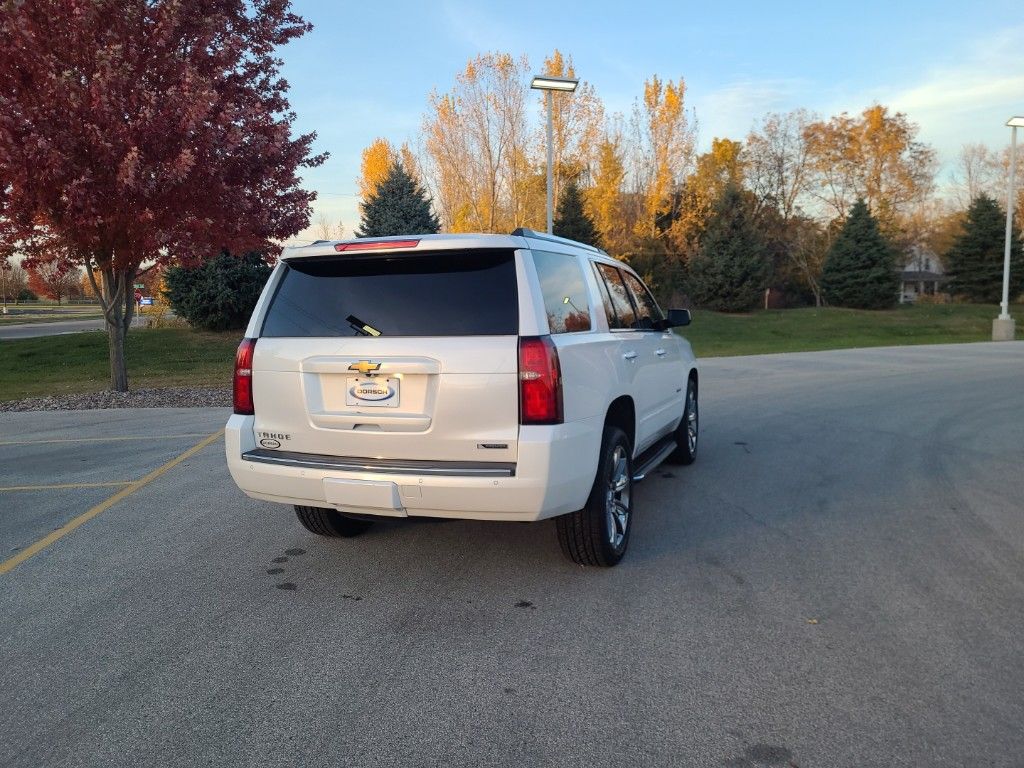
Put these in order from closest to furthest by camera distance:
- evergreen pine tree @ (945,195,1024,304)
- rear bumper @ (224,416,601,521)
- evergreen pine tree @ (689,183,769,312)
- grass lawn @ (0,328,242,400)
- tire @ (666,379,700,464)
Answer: rear bumper @ (224,416,601,521) → tire @ (666,379,700,464) → grass lawn @ (0,328,242,400) → evergreen pine tree @ (689,183,769,312) → evergreen pine tree @ (945,195,1024,304)

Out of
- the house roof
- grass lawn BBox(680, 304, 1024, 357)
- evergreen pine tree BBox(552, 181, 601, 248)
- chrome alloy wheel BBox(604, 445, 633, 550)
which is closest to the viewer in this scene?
chrome alloy wheel BBox(604, 445, 633, 550)

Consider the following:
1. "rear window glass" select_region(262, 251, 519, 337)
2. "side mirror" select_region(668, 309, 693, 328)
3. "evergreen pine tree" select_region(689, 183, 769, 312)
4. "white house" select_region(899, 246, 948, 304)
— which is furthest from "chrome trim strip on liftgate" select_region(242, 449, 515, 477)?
"white house" select_region(899, 246, 948, 304)

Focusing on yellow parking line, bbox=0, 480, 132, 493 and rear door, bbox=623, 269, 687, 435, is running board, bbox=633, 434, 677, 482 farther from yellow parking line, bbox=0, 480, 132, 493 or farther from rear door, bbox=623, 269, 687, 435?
yellow parking line, bbox=0, 480, 132, 493

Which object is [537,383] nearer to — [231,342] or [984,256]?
[231,342]

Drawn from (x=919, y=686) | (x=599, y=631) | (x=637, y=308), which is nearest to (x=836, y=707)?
(x=919, y=686)

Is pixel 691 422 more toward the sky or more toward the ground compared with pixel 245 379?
more toward the ground

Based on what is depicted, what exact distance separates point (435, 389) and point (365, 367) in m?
0.40

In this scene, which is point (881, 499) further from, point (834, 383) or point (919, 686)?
point (834, 383)

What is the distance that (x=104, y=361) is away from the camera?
1984 cm

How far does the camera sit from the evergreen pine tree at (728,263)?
39.5 m

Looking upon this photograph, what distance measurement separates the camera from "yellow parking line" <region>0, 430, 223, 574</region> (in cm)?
509

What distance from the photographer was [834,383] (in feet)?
47.6

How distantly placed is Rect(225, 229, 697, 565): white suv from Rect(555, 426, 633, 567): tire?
0.04 feet

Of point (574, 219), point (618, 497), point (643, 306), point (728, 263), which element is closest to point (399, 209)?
point (574, 219)
